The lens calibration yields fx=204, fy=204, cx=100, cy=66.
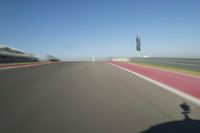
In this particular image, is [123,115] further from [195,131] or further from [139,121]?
[195,131]

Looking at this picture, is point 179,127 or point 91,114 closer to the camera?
point 179,127

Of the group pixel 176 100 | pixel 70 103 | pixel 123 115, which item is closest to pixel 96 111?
pixel 123 115

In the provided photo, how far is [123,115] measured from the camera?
4715 mm

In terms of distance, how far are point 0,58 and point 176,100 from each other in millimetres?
26751

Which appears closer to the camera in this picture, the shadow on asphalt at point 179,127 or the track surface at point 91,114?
the shadow on asphalt at point 179,127

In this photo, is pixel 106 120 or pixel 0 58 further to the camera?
pixel 0 58

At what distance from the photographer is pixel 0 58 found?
27.8 m

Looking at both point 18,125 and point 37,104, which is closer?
point 18,125

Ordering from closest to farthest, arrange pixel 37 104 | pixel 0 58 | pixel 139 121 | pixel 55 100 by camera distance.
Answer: pixel 139 121, pixel 37 104, pixel 55 100, pixel 0 58

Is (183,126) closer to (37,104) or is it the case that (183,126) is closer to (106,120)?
(106,120)

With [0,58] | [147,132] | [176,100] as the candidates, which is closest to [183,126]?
[147,132]

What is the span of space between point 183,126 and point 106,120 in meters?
1.55

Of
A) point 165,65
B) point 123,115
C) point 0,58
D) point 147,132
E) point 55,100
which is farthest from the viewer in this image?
point 0,58

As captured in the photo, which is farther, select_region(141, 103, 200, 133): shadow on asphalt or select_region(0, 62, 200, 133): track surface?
select_region(0, 62, 200, 133): track surface
